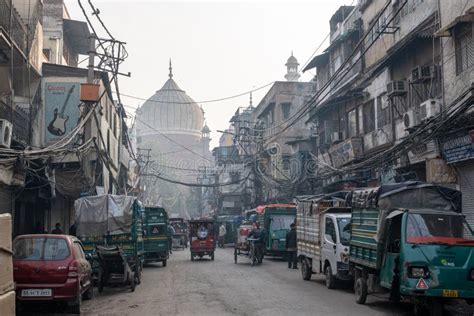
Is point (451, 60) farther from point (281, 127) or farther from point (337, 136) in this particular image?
point (281, 127)

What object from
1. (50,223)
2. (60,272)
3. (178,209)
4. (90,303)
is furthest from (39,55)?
(178,209)

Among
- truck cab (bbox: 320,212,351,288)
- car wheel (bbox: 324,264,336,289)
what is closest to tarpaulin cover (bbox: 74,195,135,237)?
truck cab (bbox: 320,212,351,288)

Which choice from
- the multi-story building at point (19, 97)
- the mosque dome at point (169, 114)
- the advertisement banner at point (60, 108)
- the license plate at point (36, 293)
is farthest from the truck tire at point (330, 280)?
the mosque dome at point (169, 114)

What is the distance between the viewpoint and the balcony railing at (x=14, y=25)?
54.3 ft

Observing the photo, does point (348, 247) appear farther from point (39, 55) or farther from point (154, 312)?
point (39, 55)

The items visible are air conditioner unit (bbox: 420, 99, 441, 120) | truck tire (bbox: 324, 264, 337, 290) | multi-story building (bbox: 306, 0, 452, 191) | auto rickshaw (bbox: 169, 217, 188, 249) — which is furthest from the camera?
auto rickshaw (bbox: 169, 217, 188, 249)

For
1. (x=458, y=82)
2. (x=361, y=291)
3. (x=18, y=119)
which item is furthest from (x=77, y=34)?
(x=361, y=291)

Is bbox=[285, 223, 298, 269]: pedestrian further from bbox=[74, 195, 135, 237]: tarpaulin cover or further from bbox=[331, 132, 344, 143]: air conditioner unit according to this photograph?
bbox=[331, 132, 344, 143]: air conditioner unit

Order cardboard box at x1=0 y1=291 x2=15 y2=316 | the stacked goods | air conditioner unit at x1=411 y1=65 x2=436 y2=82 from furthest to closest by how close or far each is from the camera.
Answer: air conditioner unit at x1=411 y1=65 x2=436 y2=82
the stacked goods
cardboard box at x1=0 y1=291 x2=15 y2=316

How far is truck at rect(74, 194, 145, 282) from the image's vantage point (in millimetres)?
17453

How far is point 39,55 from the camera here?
77.8 ft

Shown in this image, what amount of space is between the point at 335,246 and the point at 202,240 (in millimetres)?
14717

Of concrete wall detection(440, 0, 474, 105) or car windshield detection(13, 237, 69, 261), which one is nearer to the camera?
car windshield detection(13, 237, 69, 261)

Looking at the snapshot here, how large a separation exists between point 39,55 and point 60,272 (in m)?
15.0
